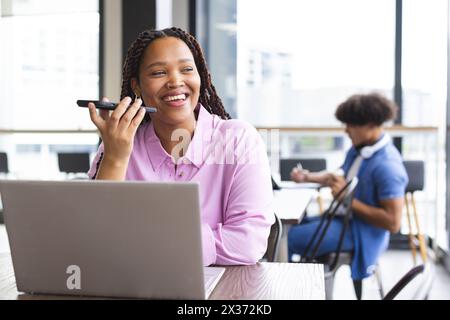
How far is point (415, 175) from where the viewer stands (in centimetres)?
340

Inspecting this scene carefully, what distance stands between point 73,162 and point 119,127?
9.18 ft

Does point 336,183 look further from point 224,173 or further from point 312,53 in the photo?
point 312,53

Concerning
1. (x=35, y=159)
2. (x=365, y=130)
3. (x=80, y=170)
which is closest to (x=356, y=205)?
(x=365, y=130)

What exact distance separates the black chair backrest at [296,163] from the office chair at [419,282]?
100 inches

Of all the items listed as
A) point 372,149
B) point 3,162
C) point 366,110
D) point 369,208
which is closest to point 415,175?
point 366,110

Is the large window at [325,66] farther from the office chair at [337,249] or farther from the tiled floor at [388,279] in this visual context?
the office chair at [337,249]

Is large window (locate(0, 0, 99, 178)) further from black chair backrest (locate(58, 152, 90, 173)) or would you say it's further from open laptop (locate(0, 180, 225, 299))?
open laptop (locate(0, 180, 225, 299))

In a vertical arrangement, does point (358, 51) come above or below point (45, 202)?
above

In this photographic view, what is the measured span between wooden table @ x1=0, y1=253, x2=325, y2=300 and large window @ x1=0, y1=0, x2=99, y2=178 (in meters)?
2.72

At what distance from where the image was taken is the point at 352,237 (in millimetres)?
2352

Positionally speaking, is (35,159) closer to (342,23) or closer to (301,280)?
(342,23)

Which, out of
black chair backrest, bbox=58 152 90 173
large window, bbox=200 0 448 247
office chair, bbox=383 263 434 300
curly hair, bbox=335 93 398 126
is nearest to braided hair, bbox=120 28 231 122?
office chair, bbox=383 263 434 300

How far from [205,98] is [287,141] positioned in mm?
2903
